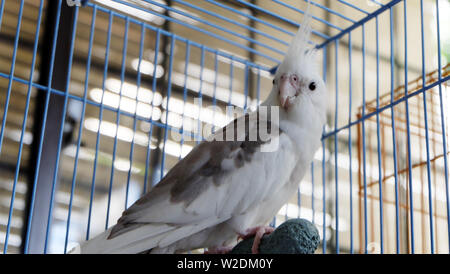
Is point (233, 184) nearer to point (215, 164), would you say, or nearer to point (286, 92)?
point (215, 164)

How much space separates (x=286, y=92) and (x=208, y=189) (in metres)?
0.43

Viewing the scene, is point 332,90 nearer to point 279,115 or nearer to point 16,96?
point 16,96

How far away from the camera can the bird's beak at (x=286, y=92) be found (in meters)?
1.62

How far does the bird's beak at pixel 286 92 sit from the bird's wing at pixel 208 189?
0.33 ft

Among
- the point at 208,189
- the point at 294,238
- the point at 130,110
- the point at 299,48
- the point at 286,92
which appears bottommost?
the point at 294,238

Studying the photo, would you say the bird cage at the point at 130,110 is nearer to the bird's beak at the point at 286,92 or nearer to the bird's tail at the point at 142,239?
the bird's beak at the point at 286,92

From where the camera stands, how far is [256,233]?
1336 millimetres

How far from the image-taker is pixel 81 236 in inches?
132

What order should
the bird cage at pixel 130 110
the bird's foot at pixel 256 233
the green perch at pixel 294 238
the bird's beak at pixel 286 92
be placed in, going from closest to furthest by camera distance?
the green perch at pixel 294 238 < the bird's foot at pixel 256 233 < the bird's beak at pixel 286 92 < the bird cage at pixel 130 110

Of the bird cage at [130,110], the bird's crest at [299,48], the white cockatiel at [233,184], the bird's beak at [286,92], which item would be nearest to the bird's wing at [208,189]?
the white cockatiel at [233,184]

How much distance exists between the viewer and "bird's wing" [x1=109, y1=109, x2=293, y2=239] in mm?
1412

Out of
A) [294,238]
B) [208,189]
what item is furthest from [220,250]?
[294,238]
